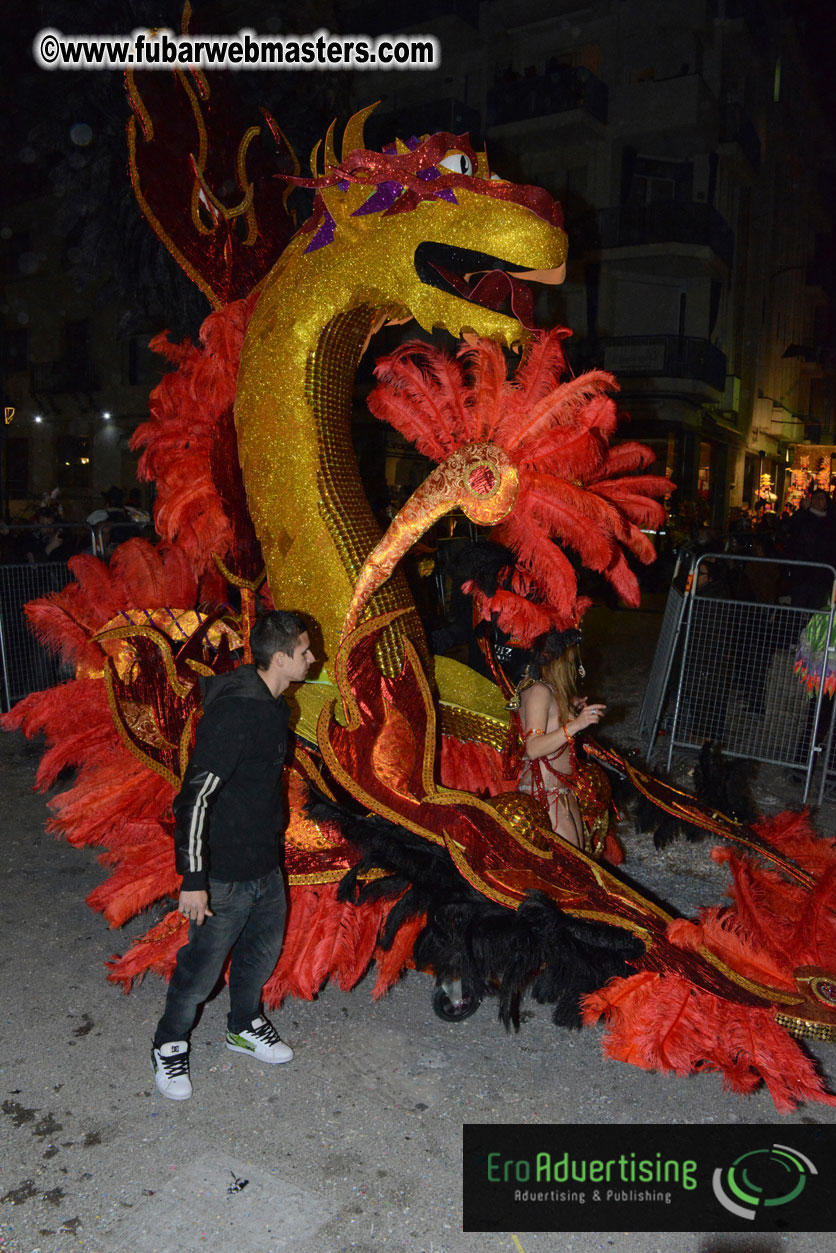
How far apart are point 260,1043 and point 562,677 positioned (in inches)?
62.8

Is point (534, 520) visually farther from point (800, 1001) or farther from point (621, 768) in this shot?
point (800, 1001)

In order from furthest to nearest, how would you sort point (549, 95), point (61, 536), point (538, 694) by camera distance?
point (549, 95)
point (61, 536)
point (538, 694)

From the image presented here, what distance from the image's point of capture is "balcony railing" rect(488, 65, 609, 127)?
19641 mm

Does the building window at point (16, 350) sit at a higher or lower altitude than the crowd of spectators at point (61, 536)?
higher

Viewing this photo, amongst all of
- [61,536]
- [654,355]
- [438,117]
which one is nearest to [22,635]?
[61,536]

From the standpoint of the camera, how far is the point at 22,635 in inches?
276

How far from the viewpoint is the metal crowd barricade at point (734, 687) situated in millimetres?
6195

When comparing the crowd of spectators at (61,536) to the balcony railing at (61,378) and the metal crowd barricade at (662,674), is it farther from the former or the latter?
the balcony railing at (61,378)

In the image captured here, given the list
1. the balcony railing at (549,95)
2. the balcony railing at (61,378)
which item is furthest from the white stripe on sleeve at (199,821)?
the balcony railing at (61,378)

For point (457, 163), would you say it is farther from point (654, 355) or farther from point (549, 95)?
point (549, 95)

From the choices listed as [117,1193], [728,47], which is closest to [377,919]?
[117,1193]

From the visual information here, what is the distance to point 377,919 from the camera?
9.51ft

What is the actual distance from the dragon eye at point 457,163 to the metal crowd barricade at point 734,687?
396 cm

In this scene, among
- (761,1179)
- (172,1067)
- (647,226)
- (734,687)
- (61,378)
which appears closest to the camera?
(761,1179)
